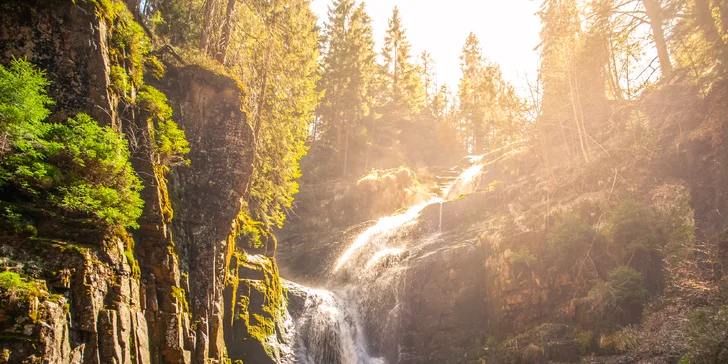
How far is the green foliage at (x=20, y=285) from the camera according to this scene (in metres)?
5.05

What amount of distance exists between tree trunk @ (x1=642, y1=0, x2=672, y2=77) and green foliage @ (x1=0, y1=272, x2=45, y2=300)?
21.9m

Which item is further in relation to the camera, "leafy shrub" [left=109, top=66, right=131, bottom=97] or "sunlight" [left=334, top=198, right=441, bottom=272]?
"sunlight" [left=334, top=198, right=441, bottom=272]

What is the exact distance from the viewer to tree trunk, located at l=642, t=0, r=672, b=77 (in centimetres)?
1644

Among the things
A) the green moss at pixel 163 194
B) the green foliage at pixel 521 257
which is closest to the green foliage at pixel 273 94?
the green moss at pixel 163 194

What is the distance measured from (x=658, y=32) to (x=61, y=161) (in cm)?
2179

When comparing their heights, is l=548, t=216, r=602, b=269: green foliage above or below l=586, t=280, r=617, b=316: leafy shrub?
above

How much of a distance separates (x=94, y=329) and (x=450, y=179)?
3313 centimetres

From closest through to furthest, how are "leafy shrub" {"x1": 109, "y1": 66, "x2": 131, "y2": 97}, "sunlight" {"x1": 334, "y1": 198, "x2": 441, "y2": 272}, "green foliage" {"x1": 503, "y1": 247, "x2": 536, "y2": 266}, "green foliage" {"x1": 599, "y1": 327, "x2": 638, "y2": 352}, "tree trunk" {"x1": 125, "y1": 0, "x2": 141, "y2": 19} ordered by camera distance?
"leafy shrub" {"x1": 109, "y1": 66, "x2": 131, "y2": 97}
"tree trunk" {"x1": 125, "y1": 0, "x2": 141, "y2": 19}
"green foliage" {"x1": 599, "y1": 327, "x2": 638, "y2": 352}
"green foliage" {"x1": 503, "y1": 247, "x2": 536, "y2": 266}
"sunlight" {"x1": 334, "y1": 198, "x2": 441, "y2": 272}

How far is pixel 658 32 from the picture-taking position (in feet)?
55.0

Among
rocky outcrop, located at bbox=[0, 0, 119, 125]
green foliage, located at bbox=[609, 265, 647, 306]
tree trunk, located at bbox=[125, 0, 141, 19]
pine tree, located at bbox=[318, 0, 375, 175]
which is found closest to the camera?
rocky outcrop, located at bbox=[0, 0, 119, 125]

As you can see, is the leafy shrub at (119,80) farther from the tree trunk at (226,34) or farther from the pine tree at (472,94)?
the pine tree at (472,94)

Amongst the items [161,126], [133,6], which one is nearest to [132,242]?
[161,126]

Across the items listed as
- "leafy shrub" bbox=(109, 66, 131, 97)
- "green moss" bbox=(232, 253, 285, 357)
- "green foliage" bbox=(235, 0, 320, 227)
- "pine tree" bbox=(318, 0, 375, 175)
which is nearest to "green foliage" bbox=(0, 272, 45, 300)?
"leafy shrub" bbox=(109, 66, 131, 97)

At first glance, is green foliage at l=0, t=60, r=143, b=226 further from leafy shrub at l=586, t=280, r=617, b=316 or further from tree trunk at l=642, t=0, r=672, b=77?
tree trunk at l=642, t=0, r=672, b=77
